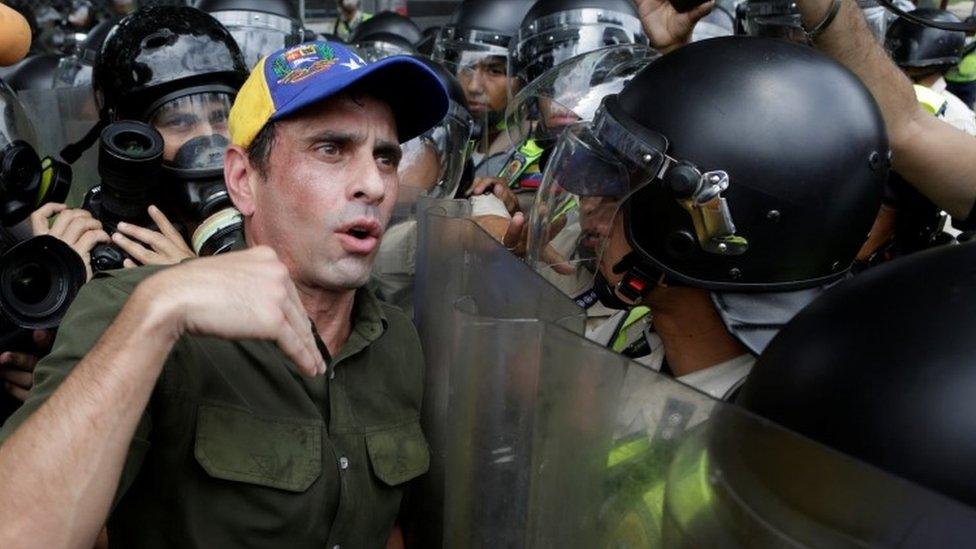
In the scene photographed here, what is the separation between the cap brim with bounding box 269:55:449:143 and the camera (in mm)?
1919

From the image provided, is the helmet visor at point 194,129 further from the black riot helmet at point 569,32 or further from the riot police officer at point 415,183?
the black riot helmet at point 569,32

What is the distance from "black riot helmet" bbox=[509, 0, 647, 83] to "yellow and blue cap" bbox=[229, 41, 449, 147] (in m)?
2.20

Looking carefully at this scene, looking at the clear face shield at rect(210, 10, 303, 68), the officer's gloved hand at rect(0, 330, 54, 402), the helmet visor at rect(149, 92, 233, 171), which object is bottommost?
the clear face shield at rect(210, 10, 303, 68)

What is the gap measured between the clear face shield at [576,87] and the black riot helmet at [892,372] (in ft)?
5.68

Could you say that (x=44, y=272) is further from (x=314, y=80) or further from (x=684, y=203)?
(x=684, y=203)

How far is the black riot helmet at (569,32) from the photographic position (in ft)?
14.1

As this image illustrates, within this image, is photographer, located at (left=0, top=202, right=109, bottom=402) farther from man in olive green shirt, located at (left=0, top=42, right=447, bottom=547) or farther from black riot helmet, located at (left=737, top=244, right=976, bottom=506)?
black riot helmet, located at (left=737, top=244, right=976, bottom=506)

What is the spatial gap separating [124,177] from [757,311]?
1827 millimetres

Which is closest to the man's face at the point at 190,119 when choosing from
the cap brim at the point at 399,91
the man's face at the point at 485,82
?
the cap brim at the point at 399,91

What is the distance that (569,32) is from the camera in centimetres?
433

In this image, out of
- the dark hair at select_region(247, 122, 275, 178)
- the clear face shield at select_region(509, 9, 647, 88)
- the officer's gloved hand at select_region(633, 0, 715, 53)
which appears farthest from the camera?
the clear face shield at select_region(509, 9, 647, 88)

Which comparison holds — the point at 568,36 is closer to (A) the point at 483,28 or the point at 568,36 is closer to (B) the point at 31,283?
(A) the point at 483,28

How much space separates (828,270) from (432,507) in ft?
3.52

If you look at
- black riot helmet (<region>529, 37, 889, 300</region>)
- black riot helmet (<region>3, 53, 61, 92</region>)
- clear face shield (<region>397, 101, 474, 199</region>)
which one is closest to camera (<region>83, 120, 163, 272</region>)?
clear face shield (<region>397, 101, 474, 199</region>)
